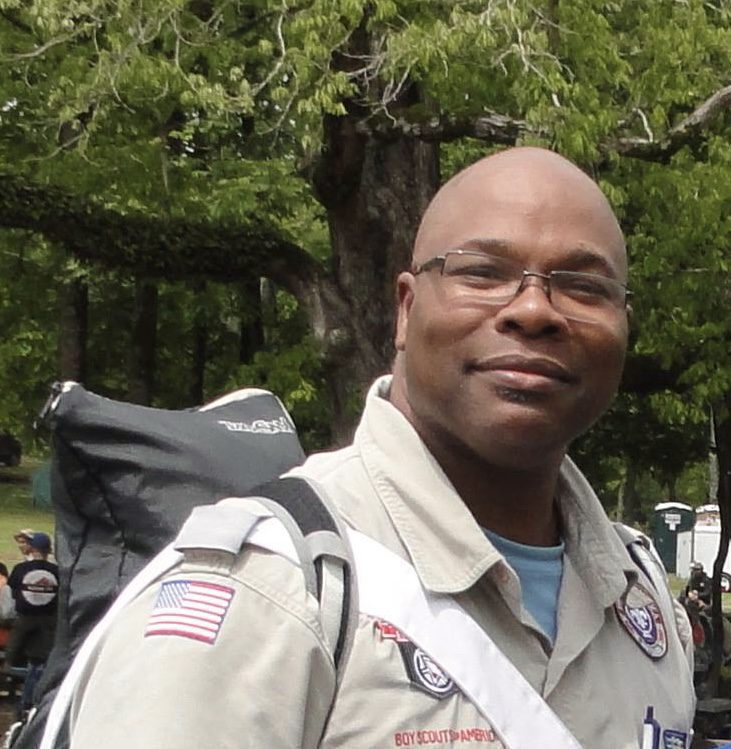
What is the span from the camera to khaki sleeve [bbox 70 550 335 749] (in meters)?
1.43

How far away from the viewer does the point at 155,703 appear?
1.43 m

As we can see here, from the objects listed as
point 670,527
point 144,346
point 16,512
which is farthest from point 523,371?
point 16,512

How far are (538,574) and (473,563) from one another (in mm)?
186

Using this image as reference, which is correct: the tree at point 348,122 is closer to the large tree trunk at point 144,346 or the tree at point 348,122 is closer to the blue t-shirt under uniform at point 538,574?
the large tree trunk at point 144,346

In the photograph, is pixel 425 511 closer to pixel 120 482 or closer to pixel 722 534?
pixel 120 482

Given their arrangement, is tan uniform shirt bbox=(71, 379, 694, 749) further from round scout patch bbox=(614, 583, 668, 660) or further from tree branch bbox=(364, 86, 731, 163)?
tree branch bbox=(364, 86, 731, 163)

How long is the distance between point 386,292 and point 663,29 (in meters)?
2.61

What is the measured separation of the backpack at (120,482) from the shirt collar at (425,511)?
763mm

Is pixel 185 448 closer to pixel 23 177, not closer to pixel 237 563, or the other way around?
pixel 237 563

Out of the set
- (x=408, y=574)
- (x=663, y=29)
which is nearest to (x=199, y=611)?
(x=408, y=574)

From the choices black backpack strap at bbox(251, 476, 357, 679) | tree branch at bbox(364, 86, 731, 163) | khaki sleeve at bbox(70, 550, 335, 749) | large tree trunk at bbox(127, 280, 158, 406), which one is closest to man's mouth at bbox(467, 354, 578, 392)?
black backpack strap at bbox(251, 476, 357, 679)

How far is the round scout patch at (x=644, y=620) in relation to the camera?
194cm

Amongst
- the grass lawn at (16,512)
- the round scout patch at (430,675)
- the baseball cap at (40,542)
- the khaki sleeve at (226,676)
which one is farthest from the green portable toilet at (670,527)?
the khaki sleeve at (226,676)

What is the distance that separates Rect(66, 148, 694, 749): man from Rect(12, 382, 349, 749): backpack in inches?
29.2
